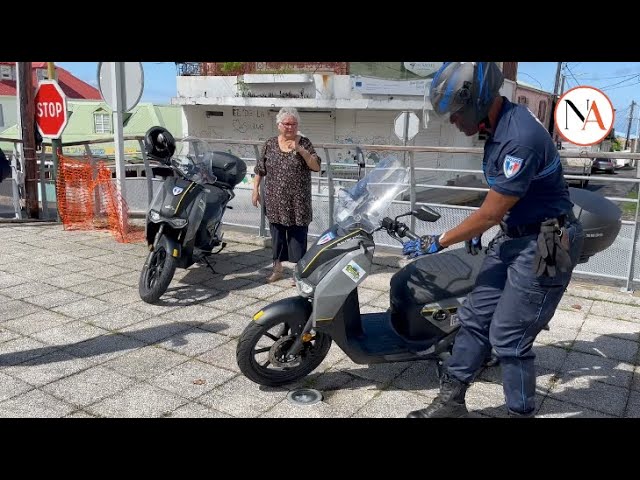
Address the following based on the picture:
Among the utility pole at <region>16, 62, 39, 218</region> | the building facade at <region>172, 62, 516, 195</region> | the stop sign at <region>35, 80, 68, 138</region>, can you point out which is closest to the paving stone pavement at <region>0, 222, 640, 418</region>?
the stop sign at <region>35, 80, 68, 138</region>

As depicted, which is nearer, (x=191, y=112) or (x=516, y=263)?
(x=516, y=263)

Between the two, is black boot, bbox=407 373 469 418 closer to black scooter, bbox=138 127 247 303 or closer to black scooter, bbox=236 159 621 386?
black scooter, bbox=236 159 621 386

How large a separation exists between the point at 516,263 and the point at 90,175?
6.80m

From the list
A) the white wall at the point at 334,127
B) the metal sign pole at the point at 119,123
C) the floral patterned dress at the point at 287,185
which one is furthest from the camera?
the white wall at the point at 334,127

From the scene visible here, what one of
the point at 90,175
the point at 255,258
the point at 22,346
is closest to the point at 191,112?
the point at 90,175

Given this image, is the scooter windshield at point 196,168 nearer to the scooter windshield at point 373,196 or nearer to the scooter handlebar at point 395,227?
the scooter windshield at point 373,196

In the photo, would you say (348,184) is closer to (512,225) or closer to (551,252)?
(512,225)

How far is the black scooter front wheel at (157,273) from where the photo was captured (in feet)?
15.6

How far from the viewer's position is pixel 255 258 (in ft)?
20.9

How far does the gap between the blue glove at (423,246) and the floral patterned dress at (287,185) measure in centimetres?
229

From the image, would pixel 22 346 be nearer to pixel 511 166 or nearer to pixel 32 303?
pixel 32 303

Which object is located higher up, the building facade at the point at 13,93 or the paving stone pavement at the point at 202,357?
the building facade at the point at 13,93

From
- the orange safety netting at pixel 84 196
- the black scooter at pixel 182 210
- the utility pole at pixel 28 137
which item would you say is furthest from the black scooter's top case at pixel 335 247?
the utility pole at pixel 28 137
